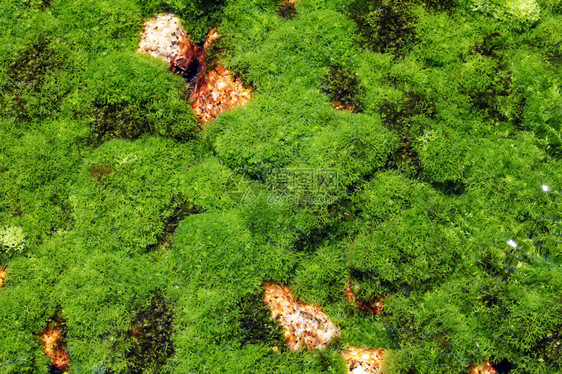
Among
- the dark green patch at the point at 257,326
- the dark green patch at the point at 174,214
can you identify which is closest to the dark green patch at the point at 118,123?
the dark green patch at the point at 174,214

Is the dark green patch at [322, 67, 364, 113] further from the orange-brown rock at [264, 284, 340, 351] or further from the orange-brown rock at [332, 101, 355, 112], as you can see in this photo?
the orange-brown rock at [264, 284, 340, 351]

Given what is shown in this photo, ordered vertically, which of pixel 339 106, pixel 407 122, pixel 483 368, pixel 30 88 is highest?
pixel 407 122

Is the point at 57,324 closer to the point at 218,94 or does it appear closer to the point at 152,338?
the point at 152,338

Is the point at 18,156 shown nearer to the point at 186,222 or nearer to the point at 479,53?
the point at 186,222

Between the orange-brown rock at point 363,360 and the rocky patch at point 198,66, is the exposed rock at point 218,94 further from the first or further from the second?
the orange-brown rock at point 363,360

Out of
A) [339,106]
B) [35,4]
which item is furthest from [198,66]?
[35,4]

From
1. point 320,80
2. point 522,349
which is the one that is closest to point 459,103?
point 320,80
